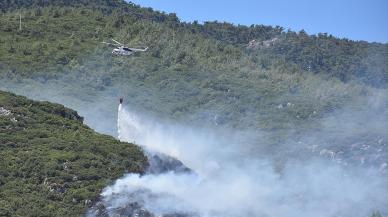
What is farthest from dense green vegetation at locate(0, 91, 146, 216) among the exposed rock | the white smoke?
the white smoke

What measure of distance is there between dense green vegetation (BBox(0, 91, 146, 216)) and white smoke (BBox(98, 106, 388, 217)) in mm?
2075

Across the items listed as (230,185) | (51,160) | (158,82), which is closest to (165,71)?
(158,82)

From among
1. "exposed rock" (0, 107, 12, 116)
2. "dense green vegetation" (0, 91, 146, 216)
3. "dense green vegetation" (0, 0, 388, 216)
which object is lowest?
"dense green vegetation" (0, 91, 146, 216)

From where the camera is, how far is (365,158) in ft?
337

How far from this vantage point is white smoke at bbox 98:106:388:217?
221 feet

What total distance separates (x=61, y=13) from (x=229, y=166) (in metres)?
69.2

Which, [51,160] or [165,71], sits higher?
[165,71]

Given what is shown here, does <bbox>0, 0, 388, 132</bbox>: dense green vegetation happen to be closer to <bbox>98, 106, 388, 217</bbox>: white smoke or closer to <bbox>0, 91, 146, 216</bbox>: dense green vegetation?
<bbox>98, 106, 388, 217</bbox>: white smoke

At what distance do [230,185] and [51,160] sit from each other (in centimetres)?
1393

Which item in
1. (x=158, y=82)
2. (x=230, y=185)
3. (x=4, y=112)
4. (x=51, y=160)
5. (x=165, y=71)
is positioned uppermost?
(x=165, y=71)

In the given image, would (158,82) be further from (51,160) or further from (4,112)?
(51,160)

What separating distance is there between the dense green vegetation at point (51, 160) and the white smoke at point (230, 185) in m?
2.08

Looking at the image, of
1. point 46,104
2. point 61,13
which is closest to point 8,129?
point 46,104

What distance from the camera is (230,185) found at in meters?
77.8
